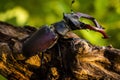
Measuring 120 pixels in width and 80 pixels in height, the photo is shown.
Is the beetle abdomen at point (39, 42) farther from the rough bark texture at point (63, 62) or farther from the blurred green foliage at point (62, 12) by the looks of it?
the blurred green foliage at point (62, 12)

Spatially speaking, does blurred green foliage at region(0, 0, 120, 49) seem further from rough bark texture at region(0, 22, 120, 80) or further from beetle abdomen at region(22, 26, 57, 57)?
rough bark texture at region(0, 22, 120, 80)

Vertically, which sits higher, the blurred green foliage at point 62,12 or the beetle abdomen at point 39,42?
the blurred green foliage at point 62,12

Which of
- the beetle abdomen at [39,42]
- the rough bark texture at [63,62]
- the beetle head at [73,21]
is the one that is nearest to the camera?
the rough bark texture at [63,62]

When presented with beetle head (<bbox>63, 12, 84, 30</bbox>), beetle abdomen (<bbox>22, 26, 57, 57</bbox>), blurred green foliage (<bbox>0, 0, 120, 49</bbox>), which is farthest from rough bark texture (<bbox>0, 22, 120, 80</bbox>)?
blurred green foliage (<bbox>0, 0, 120, 49</bbox>)

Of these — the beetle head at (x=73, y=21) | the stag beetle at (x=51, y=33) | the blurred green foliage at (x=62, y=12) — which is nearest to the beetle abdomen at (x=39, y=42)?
the stag beetle at (x=51, y=33)

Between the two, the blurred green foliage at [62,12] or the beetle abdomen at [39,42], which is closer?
the beetle abdomen at [39,42]

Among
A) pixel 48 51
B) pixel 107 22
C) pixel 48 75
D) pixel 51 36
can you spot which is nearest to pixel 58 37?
pixel 51 36
